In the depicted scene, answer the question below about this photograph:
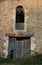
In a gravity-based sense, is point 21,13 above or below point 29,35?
above

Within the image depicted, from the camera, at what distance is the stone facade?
2261 cm

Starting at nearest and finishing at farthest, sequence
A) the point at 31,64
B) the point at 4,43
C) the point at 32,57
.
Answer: the point at 31,64, the point at 32,57, the point at 4,43

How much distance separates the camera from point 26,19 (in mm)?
22688

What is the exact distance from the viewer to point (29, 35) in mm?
22547

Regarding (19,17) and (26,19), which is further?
(19,17)

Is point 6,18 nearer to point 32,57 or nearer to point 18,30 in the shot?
point 18,30

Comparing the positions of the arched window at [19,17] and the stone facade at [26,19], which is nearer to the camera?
the stone facade at [26,19]

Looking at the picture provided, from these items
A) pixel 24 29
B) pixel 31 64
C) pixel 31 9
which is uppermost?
pixel 31 9

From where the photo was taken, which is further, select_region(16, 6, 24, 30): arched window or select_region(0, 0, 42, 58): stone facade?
select_region(16, 6, 24, 30): arched window

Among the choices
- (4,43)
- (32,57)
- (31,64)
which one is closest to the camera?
(31,64)

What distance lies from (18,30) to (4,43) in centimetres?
150

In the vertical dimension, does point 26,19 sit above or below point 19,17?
below

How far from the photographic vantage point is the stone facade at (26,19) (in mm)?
22609

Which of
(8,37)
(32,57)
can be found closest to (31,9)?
(8,37)
